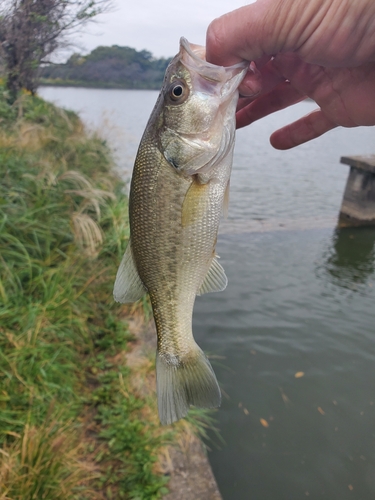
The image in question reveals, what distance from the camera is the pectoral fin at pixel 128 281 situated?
5.69 ft

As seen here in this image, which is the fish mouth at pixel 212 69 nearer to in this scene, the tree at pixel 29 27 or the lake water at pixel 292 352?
the lake water at pixel 292 352

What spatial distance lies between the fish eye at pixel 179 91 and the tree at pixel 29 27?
724cm

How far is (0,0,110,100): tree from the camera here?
809cm

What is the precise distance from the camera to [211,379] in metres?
1.74

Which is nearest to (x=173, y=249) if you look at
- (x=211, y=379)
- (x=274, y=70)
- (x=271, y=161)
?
(x=211, y=379)

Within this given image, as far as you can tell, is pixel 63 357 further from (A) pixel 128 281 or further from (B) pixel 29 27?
(B) pixel 29 27

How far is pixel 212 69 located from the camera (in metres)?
1.63

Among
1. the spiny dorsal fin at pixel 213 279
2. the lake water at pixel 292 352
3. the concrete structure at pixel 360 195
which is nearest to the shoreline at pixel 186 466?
the lake water at pixel 292 352

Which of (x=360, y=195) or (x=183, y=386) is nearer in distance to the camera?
(x=183, y=386)

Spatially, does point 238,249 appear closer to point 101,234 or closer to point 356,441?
point 101,234

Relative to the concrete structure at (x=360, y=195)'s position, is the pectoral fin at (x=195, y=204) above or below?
above

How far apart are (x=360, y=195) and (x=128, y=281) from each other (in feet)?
33.1

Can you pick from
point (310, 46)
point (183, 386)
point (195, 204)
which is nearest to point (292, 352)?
point (183, 386)

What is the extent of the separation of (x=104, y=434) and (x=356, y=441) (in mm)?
2866
